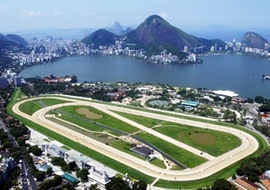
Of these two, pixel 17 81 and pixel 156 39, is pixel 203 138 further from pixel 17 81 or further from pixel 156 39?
pixel 156 39

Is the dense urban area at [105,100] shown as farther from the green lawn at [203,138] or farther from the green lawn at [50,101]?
the green lawn at [50,101]

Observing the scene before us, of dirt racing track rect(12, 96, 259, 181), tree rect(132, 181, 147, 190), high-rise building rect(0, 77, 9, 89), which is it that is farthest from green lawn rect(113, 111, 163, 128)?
high-rise building rect(0, 77, 9, 89)

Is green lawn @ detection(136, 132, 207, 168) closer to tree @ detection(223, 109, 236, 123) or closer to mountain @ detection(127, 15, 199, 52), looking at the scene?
tree @ detection(223, 109, 236, 123)

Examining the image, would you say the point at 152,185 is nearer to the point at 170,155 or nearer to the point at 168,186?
the point at 168,186

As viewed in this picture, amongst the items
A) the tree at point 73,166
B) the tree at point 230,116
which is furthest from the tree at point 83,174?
the tree at point 230,116

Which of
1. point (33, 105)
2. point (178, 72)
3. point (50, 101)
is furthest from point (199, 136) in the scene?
point (178, 72)

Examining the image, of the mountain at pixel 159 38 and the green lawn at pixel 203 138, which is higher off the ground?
the mountain at pixel 159 38
